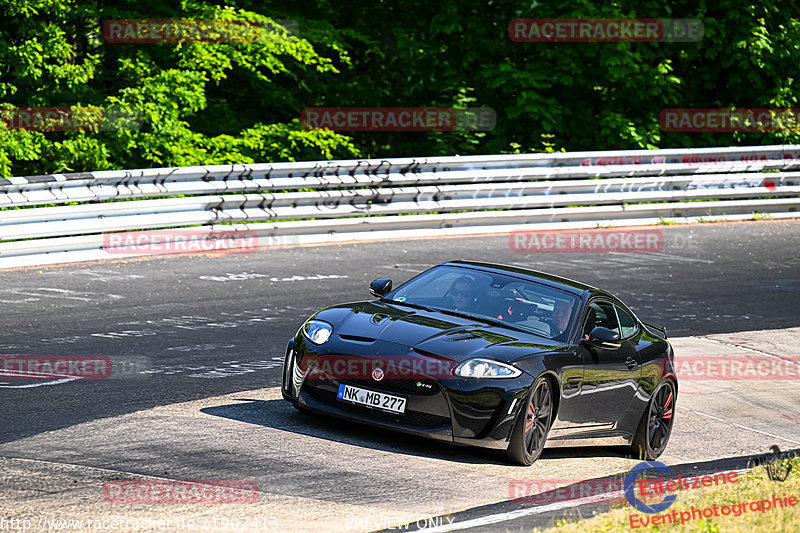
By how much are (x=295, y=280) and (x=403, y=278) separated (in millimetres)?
1472

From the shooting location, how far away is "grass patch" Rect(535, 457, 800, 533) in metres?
6.36

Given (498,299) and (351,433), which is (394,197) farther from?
(351,433)

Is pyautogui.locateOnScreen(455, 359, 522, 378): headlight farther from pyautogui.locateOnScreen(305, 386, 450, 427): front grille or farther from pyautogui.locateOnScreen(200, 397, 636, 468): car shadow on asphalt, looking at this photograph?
pyautogui.locateOnScreen(200, 397, 636, 468): car shadow on asphalt

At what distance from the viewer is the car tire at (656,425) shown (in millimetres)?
9703

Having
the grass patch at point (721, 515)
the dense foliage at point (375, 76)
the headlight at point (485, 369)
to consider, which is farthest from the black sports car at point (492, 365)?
the dense foliage at point (375, 76)

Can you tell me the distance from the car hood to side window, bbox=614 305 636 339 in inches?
43.5

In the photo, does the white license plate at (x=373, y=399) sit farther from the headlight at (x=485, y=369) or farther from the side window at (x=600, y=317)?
the side window at (x=600, y=317)

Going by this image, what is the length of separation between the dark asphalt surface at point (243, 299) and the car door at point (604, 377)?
2.77m

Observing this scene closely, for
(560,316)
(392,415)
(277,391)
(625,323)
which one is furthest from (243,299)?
(392,415)

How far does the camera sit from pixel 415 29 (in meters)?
25.2

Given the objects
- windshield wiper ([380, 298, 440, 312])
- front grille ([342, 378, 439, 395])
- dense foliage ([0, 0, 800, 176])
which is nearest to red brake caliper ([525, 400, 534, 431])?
front grille ([342, 378, 439, 395])

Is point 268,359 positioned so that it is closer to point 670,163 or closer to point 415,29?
point 670,163

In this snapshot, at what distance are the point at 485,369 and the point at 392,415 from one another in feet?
2.34

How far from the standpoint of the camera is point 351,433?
863 centimetres
